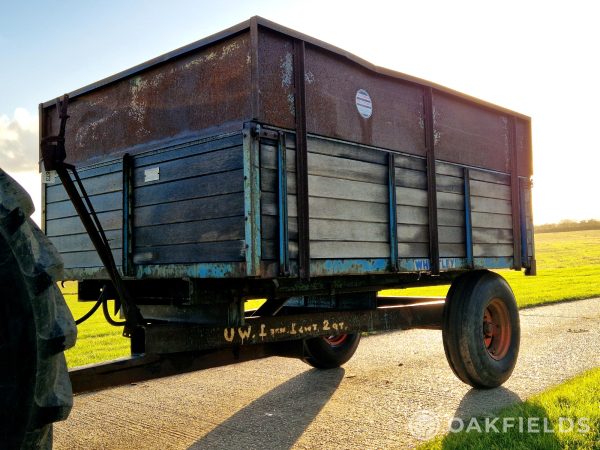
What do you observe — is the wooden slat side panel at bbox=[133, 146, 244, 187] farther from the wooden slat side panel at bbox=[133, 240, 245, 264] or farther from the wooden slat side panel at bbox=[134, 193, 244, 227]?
the wooden slat side panel at bbox=[133, 240, 245, 264]

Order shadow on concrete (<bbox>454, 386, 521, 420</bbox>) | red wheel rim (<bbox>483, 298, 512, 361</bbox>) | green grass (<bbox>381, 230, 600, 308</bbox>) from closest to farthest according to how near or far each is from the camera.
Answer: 1. shadow on concrete (<bbox>454, 386, 521, 420</bbox>)
2. red wheel rim (<bbox>483, 298, 512, 361</bbox>)
3. green grass (<bbox>381, 230, 600, 308</bbox>)

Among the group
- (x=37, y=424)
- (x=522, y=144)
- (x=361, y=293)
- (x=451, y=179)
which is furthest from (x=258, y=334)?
(x=522, y=144)

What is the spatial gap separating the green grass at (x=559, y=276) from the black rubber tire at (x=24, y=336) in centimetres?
1078

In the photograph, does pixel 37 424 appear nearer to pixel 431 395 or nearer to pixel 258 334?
pixel 258 334

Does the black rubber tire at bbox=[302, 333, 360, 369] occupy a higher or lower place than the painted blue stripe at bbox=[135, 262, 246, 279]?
lower

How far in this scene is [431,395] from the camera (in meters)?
5.36

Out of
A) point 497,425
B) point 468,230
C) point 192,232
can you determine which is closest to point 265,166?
point 192,232

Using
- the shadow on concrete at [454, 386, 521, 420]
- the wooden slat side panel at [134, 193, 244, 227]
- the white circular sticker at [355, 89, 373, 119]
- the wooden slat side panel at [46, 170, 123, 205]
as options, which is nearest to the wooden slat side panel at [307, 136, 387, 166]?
the white circular sticker at [355, 89, 373, 119]

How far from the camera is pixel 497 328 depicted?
19.9 feet

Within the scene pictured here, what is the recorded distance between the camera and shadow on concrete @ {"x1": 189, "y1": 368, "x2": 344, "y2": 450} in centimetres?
412

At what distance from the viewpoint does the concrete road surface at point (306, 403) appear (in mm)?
4199

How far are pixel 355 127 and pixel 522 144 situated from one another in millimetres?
Result: 2959

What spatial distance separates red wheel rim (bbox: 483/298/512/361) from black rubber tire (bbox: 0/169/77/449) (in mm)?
4625

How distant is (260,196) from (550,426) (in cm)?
261
